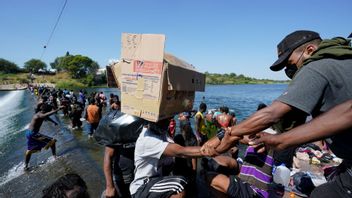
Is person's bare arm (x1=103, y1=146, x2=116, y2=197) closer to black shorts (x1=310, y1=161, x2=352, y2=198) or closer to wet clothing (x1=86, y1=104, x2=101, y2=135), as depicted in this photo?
black shorts (x1=310, y1=161, x2=352, y2=198)

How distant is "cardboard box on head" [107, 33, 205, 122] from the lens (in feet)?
8.00

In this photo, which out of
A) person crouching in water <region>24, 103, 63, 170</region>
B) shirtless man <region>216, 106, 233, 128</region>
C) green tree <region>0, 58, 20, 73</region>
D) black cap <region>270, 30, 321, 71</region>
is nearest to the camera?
black cap <region>270, 30, 321, 71</region>

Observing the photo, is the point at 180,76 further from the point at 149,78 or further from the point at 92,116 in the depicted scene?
the point at 92,116

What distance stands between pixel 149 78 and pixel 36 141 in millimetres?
7993

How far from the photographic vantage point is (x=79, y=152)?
998 cm

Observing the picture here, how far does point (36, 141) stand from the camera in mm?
8883

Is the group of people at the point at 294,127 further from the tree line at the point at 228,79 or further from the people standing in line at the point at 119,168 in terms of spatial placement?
the tree line at the point at 228,79

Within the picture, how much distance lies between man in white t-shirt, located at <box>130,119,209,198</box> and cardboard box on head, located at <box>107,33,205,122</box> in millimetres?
249

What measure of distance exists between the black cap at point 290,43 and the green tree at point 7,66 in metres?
139

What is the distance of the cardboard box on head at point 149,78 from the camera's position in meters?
2.44

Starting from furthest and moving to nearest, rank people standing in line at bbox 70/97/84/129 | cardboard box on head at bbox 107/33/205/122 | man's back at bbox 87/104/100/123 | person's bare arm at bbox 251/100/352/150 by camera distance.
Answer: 1. people standing in line at bbox 70/97/84/129
2. man's back at bbox 87/104/100/123
3. cardboard box on head at bbox 107/33/205/122
4. person's bare arm at bbox 251/100/352/150

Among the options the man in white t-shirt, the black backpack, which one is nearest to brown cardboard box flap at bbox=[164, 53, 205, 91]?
the man in white t-shirt

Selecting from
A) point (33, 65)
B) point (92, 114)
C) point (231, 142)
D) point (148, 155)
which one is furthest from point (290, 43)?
point (33, 65)

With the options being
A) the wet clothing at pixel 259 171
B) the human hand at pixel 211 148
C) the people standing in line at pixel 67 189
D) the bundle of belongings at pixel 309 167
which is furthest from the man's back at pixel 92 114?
the people standing in line at pixel 67 189
